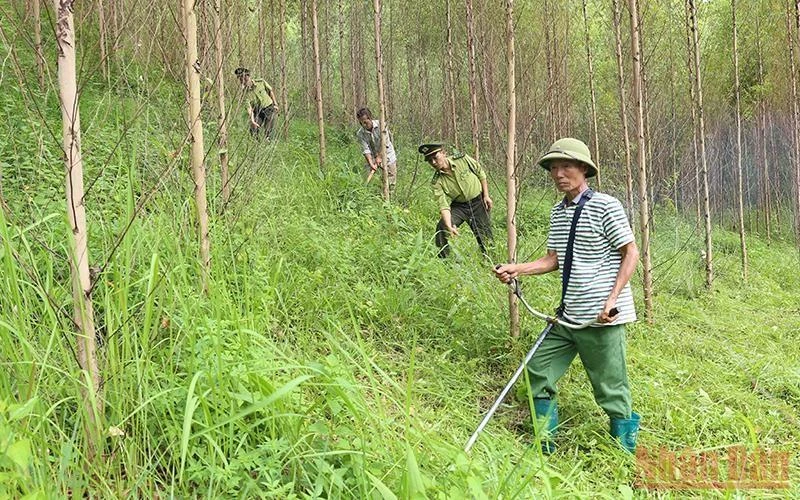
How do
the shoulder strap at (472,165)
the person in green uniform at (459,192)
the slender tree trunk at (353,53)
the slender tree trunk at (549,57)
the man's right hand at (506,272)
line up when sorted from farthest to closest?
the slender tree trunk at (353,53) → the shoulder strap at (472,165) → the person in green uniform at (459,192) → the slender tree trunk at (549,57) → the man's right hand at (506,272)

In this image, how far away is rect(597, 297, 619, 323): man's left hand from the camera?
2.46m

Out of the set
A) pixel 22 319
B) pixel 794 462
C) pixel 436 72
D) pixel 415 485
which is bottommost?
pixel 794 462

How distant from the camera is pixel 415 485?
5.08 ft

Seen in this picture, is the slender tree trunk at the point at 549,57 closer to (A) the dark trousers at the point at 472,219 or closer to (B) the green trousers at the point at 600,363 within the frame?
(A) the dark trousers at the point at 472,219

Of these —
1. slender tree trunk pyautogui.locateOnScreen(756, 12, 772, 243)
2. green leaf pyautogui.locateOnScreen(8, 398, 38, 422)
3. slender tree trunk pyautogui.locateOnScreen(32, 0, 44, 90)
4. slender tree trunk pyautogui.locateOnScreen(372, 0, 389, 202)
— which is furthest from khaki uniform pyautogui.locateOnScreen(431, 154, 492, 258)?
slender tree trunk pyautogui.locateOnScreen(756, 12, 772, 243)

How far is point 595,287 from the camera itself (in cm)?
260

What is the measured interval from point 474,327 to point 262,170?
201 centimetres

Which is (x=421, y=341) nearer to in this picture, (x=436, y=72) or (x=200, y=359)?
(x=200, y=359)

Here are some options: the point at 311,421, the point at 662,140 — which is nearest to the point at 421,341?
the point at 311,421

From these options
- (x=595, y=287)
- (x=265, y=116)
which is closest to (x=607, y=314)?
(x=595, y=287)

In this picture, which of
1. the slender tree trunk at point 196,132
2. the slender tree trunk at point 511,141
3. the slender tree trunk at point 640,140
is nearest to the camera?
the slender tree trunk at point 196,132

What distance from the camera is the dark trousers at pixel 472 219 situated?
194 inches

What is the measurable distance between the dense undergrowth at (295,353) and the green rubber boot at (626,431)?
2.9 inches

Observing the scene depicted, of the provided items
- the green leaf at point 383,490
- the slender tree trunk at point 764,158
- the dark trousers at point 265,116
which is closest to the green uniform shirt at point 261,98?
the dark trousers at point 265,116
